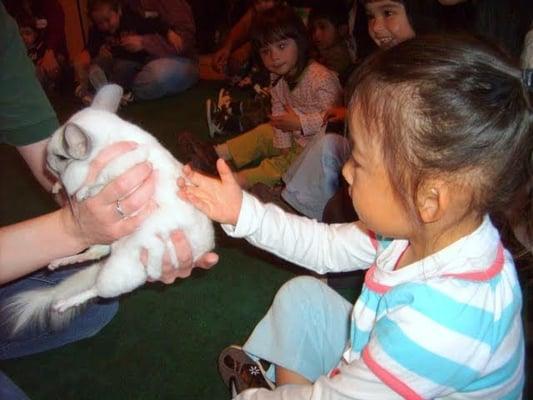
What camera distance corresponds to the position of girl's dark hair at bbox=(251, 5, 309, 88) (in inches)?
72.1

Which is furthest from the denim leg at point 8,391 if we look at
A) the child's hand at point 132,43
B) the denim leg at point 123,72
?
the child's hand at point 132,43

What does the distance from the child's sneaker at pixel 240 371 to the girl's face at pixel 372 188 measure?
473 millimetres

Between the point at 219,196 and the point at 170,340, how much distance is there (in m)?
0.62

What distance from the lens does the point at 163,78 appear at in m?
3.02

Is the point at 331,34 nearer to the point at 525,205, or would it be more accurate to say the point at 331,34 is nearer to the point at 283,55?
the point at 283,55

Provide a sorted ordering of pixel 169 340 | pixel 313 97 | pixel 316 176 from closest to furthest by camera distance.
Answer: pixel 169 340
pixel 316 176
pixel 313 97

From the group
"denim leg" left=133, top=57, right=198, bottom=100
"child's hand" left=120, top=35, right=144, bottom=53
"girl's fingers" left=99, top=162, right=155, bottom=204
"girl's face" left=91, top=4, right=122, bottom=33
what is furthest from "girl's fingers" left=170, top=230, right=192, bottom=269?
"girl's face" left=91, top=4, right=122, bottom=33

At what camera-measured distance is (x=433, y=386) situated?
587 mm

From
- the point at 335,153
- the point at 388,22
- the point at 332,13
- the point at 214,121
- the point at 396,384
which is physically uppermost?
the point at 388,22

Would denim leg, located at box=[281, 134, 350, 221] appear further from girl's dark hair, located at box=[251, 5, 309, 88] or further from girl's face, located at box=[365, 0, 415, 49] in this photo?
girl's dark hair, located at box=[251, 5, 309, 88]

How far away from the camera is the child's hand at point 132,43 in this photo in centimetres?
319

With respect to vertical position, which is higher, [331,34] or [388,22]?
[388,22]

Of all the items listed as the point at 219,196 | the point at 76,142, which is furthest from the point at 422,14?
the point at 76,142

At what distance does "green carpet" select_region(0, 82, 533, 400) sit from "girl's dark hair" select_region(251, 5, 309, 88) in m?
0.74
